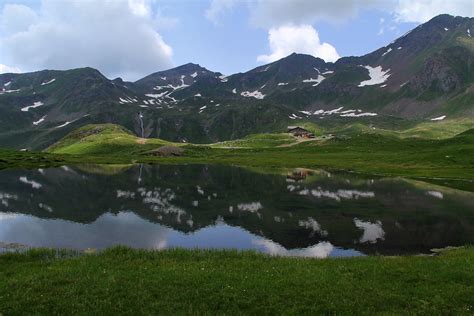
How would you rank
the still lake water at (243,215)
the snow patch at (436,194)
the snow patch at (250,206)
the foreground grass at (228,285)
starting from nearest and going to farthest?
the foreground grass at (228,285)
the still lake water at (243,215)
the snow patch at (250,206)
the snow patch at (436,194)

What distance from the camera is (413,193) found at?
9362 cm

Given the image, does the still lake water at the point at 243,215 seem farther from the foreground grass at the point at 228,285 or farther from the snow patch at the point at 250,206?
the foreground grass at the point at 228,285

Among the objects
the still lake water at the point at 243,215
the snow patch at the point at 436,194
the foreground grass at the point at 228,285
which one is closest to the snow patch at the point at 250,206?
the still lake water at the point at 243,215

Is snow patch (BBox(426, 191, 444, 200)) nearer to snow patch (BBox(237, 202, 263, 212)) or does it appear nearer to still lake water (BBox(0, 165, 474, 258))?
still lake water (BBox(0, 165, 474, 258))

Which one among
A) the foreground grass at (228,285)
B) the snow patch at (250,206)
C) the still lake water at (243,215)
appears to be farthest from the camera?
the snow patch at (250,206)

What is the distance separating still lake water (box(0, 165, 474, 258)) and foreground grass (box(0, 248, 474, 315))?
50.9ft

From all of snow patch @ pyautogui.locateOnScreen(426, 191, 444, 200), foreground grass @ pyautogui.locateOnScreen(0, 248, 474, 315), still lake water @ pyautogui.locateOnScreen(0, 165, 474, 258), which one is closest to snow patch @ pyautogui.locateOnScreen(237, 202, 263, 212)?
still lake water @ pyautogui.locateOnScreen(0, 165, 474, 258)

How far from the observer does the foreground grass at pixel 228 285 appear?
22703mm

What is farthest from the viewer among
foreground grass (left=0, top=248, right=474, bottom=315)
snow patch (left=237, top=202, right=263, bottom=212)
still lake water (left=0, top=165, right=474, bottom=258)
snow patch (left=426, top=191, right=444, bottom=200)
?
snow patch (left=426, top=191, right=444, bottom=200)

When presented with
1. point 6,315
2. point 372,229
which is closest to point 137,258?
point 6,315

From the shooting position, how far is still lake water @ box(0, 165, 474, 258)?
171ft

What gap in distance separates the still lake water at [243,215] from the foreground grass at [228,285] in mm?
15503

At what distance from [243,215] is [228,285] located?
→ 4546 cm

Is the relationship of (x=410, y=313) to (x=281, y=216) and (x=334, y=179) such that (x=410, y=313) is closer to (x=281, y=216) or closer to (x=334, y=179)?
(x=281, y=216)
